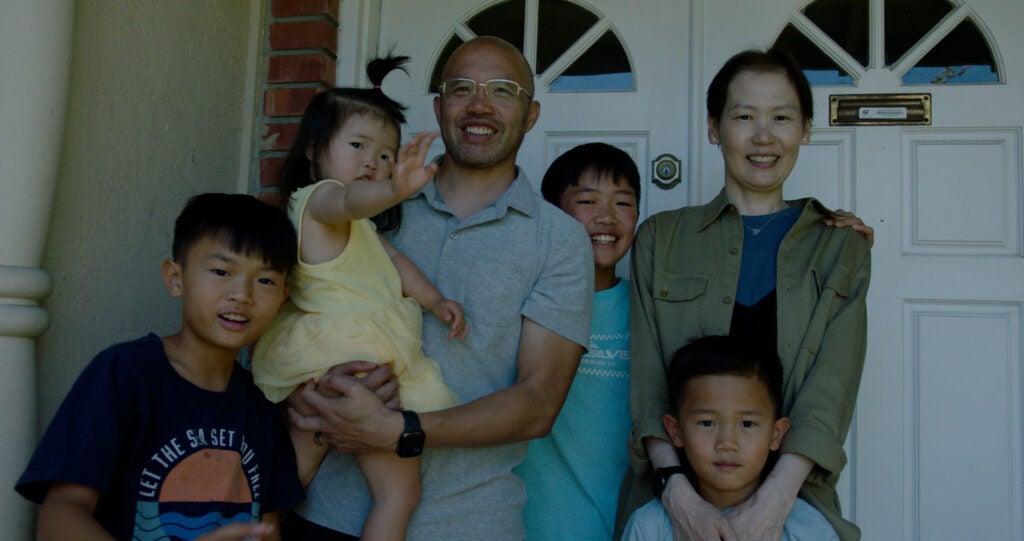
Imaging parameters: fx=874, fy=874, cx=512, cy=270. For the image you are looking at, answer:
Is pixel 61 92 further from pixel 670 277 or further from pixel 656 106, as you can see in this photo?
pixel 656 106

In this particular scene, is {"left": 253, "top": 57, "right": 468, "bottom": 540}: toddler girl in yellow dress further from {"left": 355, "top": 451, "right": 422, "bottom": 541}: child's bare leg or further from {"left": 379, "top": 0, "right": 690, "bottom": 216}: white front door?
{"left": 379, "top": 0, "right": 690, "bottom": 216}: white front door

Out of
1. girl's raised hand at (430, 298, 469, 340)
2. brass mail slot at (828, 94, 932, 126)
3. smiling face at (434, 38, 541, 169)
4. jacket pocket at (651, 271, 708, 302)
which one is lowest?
girl's raised hand at (430, 298, 469, 340)

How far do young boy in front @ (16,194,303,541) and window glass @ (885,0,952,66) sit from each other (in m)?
2.09

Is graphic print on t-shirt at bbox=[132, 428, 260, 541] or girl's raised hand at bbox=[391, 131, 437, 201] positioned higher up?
girl's raised hand at bbox=[391, 131, 437, 201]

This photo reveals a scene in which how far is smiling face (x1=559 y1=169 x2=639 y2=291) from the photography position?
2.41 meters

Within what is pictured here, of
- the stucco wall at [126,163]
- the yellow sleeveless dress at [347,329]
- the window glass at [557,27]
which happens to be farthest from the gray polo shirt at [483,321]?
the window glass at [557,27]

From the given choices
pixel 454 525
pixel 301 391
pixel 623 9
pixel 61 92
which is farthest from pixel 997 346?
pixel 61 92

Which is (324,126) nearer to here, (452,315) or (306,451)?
(452,315)

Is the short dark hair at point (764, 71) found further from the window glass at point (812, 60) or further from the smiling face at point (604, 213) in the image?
the window glass at point (812, 60)

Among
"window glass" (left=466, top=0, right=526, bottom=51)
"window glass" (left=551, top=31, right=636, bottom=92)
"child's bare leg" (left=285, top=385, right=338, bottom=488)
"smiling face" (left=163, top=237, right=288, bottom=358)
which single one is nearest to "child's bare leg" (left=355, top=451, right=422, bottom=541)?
"child's bare leg" (left=285, top=385, right=338, bottom=488)

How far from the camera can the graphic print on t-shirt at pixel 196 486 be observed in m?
1.68

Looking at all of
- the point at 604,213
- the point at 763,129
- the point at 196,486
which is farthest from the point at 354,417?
the point at 763,129

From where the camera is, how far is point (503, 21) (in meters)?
3.12

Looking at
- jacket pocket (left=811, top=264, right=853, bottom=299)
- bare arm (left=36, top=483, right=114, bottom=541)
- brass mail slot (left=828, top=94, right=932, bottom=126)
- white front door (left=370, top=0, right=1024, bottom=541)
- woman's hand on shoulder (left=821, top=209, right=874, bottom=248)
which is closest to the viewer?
bare arm (left=36, top=483, right=114, bottom=541)
